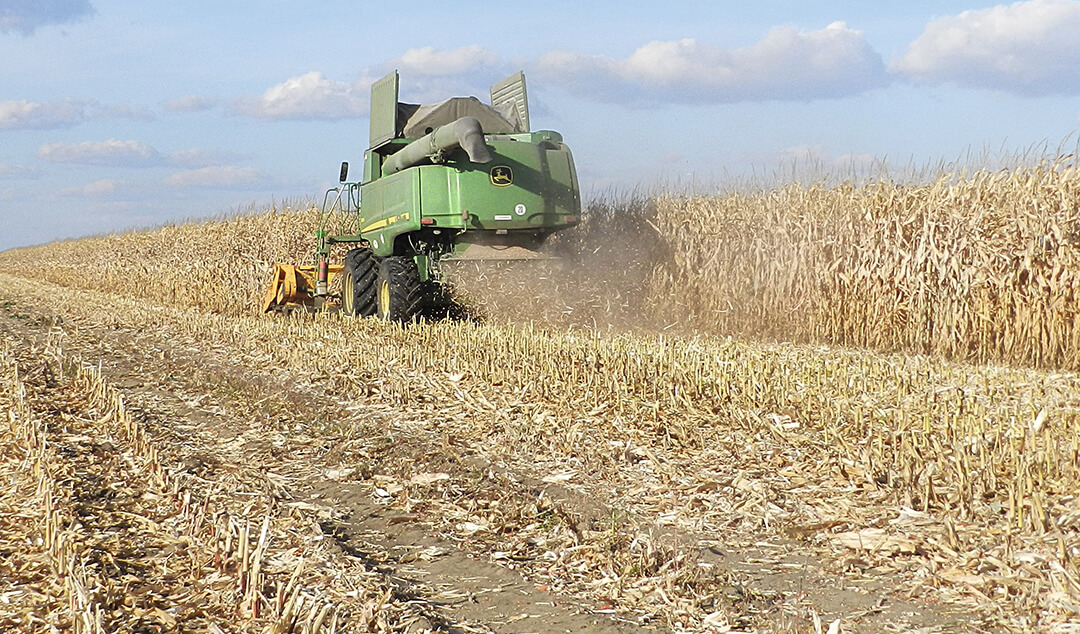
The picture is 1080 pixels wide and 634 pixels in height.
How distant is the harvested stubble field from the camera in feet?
11.3

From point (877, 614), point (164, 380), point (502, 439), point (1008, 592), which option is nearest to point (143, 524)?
point (502, 439)

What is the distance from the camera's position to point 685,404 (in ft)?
20.0

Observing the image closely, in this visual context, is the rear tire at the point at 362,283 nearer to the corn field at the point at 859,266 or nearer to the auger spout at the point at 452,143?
the corn field at the point at 859,266

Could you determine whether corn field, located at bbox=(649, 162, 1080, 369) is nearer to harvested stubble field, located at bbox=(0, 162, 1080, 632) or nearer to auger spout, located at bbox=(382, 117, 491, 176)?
harvested stubble field, located at bbox=(0, 162, 1080, 632)

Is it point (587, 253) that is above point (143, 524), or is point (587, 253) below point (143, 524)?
above

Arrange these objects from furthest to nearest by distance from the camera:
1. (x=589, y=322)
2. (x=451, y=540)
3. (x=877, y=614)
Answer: (x=589, y=322), (x=451, y=540), (x=877, y=614)

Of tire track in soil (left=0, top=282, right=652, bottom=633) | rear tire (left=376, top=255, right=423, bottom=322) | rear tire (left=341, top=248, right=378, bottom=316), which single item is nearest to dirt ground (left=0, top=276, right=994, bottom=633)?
tire track in soil (left=0, top=282, right=652, bottom=633)

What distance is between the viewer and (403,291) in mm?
10680

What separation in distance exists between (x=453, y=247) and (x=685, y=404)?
5.29m

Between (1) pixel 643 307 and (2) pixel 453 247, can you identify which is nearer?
(2) pixel 453 247

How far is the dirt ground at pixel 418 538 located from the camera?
129 inches

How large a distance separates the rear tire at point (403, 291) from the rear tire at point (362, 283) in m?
0.63

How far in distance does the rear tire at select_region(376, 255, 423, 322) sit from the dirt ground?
341cm

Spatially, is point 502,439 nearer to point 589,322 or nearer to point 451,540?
point 451,540
